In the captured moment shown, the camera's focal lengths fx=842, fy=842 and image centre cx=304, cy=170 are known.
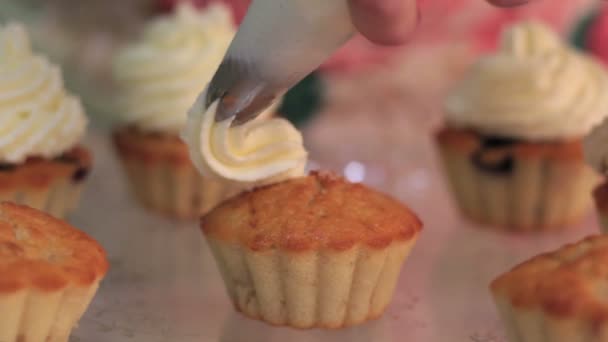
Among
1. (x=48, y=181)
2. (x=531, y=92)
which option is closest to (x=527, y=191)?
(x=531, y=92)

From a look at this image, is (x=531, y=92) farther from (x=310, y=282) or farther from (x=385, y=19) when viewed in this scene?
(x=385, y=19)

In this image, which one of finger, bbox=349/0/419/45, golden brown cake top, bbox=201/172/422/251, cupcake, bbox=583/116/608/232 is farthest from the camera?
cupcake, bbox=583/116/608/232

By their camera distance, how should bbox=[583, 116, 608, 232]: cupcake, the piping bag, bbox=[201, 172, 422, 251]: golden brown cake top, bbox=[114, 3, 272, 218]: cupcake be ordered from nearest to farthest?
1. the piping bag
2. bbox=[201, 172, 422, 251]: golden brown cake top
3. bbox=[583, 116, 608, 232]: cupcake
4. bbox=[114, 3, 272, 218]: cupcake

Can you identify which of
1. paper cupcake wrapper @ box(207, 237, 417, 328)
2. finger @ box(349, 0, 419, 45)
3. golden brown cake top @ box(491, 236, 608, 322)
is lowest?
paper cupcake wrapper @ box(207, 237, 417, 328)

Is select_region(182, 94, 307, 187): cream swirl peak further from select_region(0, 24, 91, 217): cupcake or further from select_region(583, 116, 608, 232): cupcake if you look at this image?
select_region(583, 116, 608, 232): cupcake

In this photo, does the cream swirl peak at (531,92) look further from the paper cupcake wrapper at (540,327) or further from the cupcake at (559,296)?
the paper cupcake wrapper at (540,327)

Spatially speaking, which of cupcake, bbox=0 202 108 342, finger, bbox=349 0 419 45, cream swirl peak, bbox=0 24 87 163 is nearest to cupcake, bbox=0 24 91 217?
cream swirl peak, bbox=0 24 87 163
